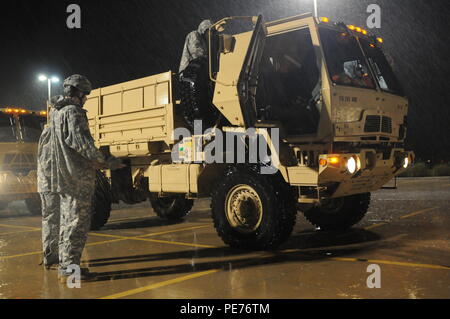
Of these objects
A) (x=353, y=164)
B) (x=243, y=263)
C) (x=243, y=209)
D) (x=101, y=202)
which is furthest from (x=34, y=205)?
(x=353, y=164)

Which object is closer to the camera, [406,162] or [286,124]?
[286,124]

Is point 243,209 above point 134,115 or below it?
below

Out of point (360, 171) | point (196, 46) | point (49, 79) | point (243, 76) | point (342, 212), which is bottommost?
point (342, 212)

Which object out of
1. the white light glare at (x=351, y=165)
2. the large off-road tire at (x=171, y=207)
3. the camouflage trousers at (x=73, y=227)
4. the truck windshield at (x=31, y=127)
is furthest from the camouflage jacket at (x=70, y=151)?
the truck windshield at (x=31, y=127)

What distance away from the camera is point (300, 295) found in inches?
171

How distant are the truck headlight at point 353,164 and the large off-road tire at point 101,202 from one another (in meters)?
4.85

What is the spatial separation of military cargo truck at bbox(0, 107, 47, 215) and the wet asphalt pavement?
9.17 feet

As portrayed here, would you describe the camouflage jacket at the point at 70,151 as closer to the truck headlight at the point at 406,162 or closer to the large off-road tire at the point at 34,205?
the truck headlight at the point at 406,162

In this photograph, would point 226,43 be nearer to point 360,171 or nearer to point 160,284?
point 360,171

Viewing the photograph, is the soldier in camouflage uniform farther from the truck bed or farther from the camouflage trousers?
the camouflage trousers

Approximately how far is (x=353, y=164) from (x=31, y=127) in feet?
31.6

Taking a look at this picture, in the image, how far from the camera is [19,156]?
12422 mm

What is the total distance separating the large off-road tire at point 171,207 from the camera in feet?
33.4

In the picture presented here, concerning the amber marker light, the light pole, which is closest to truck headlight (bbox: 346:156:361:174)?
the amber marker light
